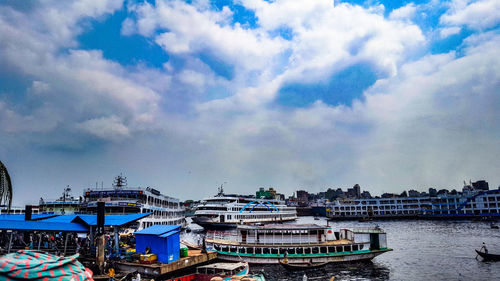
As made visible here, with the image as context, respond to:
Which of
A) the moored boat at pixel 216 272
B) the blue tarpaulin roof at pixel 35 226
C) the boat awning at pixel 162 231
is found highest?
the blue tarpaulin roof at pixel 35 226

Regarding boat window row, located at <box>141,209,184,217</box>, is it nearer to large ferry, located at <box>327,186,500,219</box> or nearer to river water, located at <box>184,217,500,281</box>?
river water, located at <box>184,217,500,281</box>

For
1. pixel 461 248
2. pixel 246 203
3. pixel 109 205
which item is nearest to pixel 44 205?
pixel 109 205

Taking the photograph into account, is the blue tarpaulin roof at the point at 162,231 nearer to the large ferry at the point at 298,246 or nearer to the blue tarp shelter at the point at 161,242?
the blue tarp shelter at the point at 161,242

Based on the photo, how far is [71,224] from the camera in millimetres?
28250

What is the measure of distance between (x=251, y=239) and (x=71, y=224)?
22226mm

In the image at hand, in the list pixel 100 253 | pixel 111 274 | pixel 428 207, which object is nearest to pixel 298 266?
pixel 111 274

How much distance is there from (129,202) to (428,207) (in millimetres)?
138470

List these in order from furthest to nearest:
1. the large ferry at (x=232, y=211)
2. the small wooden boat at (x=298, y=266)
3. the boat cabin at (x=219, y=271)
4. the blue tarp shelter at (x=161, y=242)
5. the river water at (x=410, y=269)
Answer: the large ferry at (x=232, y=211) → the small wooden boat at (x=298, y=266) → the river water at (x=410, y=269) → the blue tarp shelter at (x=161, y=242) → the boat cabin at (x=219, y=271)

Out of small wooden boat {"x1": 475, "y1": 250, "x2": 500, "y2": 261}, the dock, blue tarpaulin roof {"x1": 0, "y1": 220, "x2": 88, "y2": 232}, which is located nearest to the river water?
small wooden boat {"x1": 475, "y1": 250, "x2": 500, "y2": 261}

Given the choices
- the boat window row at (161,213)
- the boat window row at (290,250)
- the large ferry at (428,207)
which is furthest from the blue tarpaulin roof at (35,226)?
the large ferry at (428,207)

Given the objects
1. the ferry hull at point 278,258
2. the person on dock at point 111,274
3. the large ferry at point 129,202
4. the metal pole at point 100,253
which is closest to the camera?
the person on dock at point 111,274

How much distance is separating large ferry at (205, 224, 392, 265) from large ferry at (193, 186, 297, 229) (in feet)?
111

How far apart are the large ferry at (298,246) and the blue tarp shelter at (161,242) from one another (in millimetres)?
11437

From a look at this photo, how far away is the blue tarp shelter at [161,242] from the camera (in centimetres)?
2830
